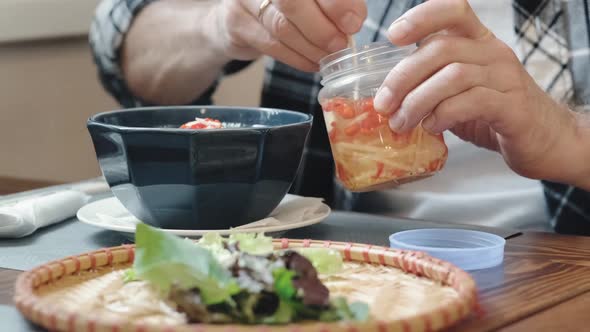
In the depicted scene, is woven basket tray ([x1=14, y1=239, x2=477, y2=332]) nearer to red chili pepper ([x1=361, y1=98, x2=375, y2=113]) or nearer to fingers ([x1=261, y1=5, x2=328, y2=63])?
red chili pepper ([x1=361, y1=98, x2=375, y2=113])

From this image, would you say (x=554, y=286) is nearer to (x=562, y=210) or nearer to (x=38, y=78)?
(x=562, y=210)

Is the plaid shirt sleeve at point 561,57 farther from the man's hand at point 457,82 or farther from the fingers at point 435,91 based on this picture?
the fingers at point 435,91

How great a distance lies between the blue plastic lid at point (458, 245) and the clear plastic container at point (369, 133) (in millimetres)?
71

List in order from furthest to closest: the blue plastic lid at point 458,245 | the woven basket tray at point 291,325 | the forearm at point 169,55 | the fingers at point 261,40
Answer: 1. the forearm at point 169,55
2. the fingers at point 261,40
3. the blue plastic lid at point 458,245
4. the woven basket tray at point 291,325

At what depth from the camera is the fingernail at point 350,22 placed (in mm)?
974

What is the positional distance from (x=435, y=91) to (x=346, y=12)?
18 cm

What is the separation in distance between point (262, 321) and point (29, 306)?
6.4 inches

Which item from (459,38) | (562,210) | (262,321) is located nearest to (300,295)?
(262,321)

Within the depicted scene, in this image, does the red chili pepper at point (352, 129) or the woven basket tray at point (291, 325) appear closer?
the woven basket tray at point (291, 325)

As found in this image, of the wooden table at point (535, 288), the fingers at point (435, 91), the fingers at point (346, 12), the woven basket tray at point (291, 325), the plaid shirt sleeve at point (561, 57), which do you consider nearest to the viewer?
the woven basket tray at point (291, 325)

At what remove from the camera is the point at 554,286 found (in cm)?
70

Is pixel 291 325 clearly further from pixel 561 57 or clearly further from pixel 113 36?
pixel 113 36

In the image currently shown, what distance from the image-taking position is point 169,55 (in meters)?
1.66

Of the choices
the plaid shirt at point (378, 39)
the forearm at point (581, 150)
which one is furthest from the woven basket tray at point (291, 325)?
the plaid shirt at point (378, 39)
